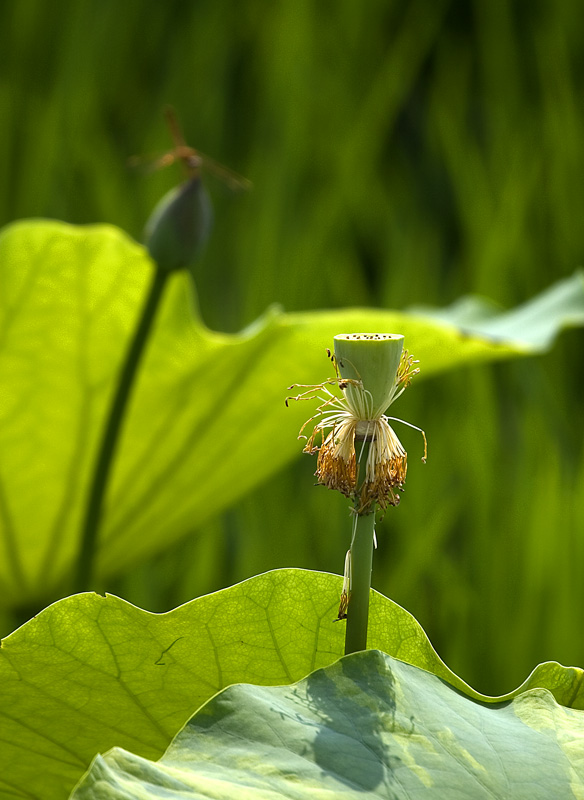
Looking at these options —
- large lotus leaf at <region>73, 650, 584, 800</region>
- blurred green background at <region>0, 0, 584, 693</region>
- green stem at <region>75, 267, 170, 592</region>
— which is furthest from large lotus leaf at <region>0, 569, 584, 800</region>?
blurred green background at <region>0, 0, 584, 693</region>

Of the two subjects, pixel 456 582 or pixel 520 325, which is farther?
pixel 456 582

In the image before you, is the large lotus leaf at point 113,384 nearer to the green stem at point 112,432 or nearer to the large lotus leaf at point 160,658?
the green stem at point 112,432

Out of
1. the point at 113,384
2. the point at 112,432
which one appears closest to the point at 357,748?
the point at 112,432

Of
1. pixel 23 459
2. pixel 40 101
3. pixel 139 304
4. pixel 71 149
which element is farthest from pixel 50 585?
pixel 40 101

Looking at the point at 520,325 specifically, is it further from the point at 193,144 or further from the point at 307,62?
the point at 193,144

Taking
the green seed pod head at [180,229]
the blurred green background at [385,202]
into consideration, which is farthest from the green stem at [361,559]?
the blurred green background at [385,202]
